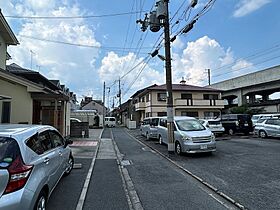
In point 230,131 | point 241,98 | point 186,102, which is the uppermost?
point 241,98

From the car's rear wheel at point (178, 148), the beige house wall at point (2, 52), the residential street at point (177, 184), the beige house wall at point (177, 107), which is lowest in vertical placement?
the residential street at point (177, 184)

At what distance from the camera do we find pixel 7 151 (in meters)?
3.48

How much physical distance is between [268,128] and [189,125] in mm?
9204

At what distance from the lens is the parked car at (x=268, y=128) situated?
1736 centimetres

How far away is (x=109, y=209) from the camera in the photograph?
182 inches

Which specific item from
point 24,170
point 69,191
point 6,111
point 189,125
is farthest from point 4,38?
point 24,170

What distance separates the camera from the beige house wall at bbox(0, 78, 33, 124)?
12.1 m

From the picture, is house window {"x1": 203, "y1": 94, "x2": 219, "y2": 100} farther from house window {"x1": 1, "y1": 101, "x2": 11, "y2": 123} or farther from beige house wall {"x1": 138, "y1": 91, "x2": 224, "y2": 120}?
house window {"x1": 1, "y1": 101, "x2": 11, "y2": 123}

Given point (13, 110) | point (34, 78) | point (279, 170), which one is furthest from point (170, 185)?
point (34, 78)

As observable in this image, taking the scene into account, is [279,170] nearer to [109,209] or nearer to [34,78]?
[109,209]

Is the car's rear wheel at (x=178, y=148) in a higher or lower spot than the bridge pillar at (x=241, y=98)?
lower

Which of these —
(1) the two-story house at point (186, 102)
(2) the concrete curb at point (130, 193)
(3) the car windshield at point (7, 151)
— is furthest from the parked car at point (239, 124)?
(3) the car windshield at point (7, 151)

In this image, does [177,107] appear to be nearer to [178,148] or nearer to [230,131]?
[230,131]

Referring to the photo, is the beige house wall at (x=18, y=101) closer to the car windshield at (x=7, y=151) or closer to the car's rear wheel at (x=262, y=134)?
the car windshield at (x=7, y=151)
